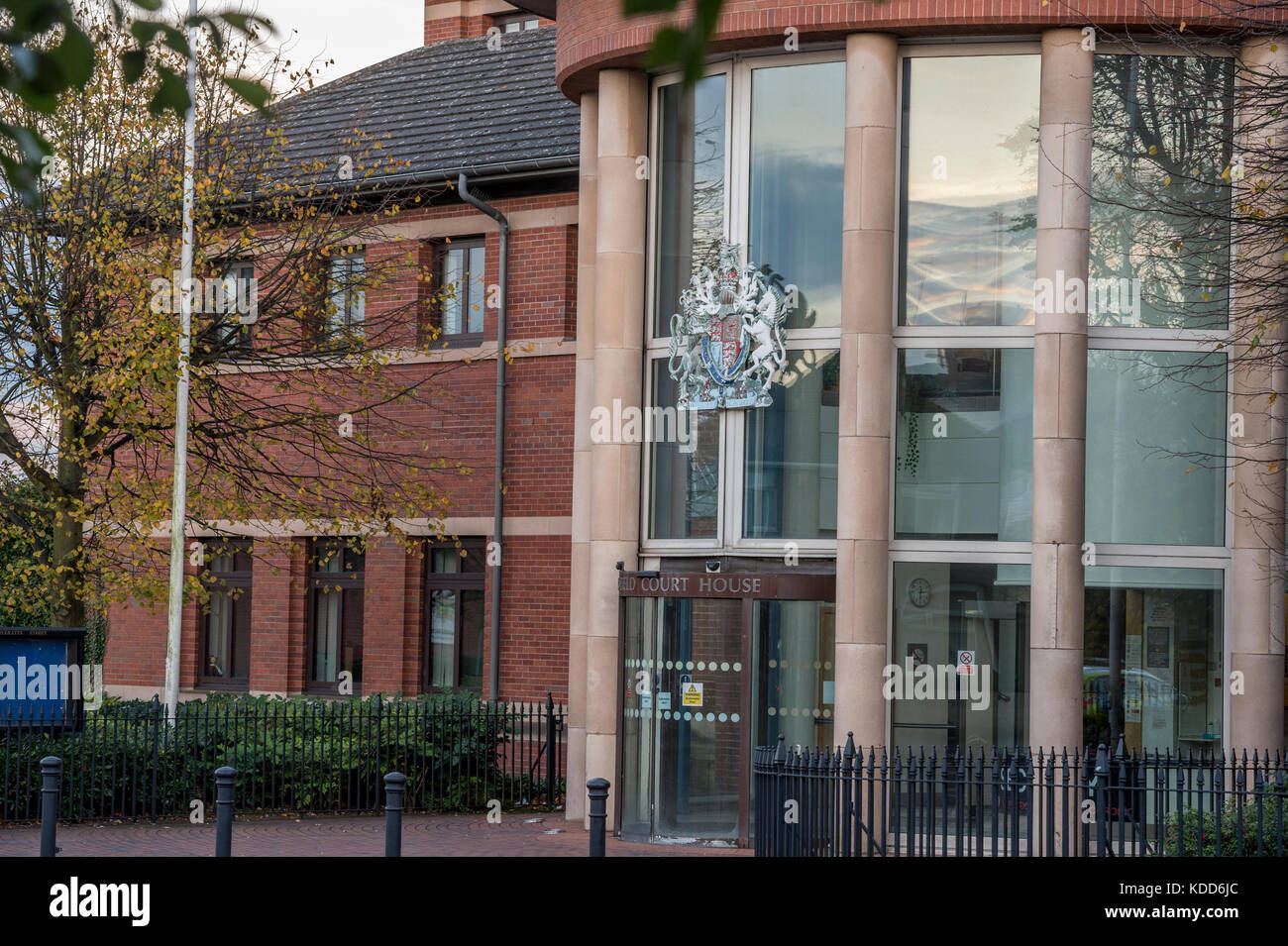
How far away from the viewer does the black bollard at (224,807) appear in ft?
37.3

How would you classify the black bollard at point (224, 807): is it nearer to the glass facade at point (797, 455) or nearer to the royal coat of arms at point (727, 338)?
the glass facade at point (797, 455)

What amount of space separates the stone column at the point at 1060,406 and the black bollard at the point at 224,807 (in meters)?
6.62

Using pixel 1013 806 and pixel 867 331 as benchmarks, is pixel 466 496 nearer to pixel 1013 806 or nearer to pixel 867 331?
pixel 867 331

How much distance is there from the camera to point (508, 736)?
62.0 ft

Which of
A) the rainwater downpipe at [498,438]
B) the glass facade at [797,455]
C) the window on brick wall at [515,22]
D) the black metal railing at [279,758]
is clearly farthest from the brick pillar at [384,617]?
the window on brick wall at [515,22]

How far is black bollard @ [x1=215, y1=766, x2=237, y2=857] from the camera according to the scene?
37.3 ft

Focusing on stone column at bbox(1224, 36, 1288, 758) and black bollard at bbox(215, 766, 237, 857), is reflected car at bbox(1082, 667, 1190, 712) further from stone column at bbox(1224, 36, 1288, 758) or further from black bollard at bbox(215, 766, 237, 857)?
black bollard at bbox(215, 766, 237, 857)

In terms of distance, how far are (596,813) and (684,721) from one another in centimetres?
377

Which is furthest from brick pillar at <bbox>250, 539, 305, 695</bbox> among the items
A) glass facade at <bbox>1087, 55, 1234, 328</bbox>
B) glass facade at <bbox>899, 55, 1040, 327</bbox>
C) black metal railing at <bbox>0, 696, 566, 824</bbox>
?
glass facade at <bbox>1087, 55, 1234, 328</bbox>

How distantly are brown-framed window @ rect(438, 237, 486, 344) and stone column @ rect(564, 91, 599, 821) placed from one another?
4.25 m

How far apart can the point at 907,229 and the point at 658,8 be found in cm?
1139
